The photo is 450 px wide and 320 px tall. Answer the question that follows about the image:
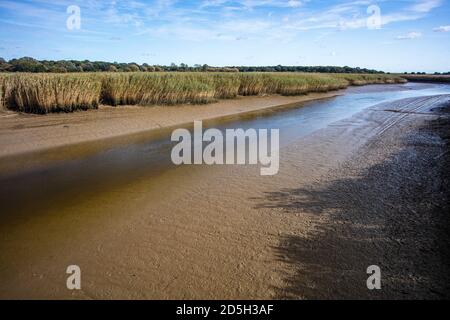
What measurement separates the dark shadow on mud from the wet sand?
0.06ft

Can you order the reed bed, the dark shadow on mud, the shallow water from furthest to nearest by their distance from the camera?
the reed bed < the shallow water < the dark shadow on mud

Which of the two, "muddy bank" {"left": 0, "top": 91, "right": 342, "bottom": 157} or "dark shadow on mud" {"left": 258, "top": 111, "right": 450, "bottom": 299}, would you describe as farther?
"muddy bank" {"left": 0, "top": 91, "right": 342, "bottom": 157}

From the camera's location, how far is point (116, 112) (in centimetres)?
1500

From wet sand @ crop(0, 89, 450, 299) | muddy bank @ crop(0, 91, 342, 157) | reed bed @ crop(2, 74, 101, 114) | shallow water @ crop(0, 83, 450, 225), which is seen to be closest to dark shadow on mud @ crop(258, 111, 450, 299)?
wet sand @ crop(0, 89, 450, 299)

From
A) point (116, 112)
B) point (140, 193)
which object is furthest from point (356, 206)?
point (116, 112)

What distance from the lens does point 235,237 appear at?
4.53 metres

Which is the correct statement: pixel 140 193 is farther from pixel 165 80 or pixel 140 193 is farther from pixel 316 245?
pixel 165 80

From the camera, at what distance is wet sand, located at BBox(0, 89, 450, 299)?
353 cm

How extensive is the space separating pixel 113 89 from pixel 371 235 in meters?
14.5

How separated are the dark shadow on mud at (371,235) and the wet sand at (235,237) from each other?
0.7 inches

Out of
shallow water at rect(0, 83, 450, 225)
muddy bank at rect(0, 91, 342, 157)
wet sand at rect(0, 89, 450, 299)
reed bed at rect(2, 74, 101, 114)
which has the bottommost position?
wet sand at rect(0, 89, 450, 299)

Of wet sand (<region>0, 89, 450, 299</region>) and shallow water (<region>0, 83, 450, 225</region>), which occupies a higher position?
shallow water (<region>0, 83, 450, 225</region>)

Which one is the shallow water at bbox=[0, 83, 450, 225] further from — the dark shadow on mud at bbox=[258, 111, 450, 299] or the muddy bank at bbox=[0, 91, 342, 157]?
the dark shadow on mud at bbox=[258, 111, 450, 299]

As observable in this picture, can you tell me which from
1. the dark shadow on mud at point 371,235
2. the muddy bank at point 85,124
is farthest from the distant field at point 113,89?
the dark shadow on mud at point 371,235
